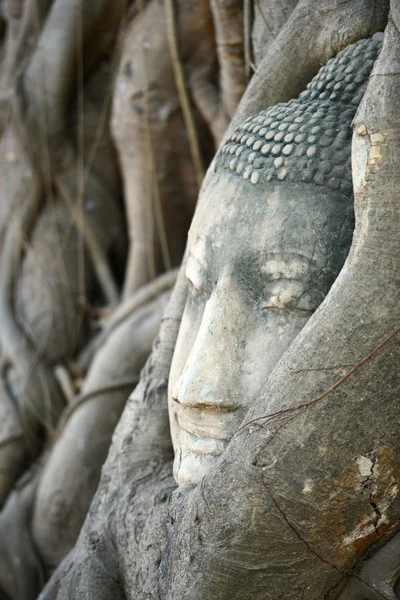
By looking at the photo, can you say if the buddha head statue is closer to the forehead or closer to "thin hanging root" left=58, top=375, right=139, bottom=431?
the forehead

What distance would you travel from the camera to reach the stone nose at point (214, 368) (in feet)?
4.00

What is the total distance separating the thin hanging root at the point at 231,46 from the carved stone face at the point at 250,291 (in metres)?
0.86

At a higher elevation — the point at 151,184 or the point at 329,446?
the point at 151,184

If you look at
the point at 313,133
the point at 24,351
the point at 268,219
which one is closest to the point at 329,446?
the point at 268,219

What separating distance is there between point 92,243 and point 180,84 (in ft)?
2.58

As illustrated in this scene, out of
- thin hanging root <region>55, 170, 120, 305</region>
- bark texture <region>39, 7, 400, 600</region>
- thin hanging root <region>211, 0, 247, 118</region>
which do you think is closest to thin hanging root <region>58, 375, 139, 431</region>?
thin hanging root <region>55, 170, 120, 305</region>

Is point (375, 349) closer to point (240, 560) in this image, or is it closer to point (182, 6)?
point (240, 560)

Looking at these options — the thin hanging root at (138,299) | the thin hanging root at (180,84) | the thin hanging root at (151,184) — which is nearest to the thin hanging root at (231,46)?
the thin hanging root at (180,84)

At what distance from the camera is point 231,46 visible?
Result: 208 centimetres

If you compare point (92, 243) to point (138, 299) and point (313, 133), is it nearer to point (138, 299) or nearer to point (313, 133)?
point (138, 299)

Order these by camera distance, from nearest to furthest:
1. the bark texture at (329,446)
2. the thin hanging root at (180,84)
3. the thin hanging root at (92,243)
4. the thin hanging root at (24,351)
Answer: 1. the bark texture at (329,446)
2. the thin hanging root at (180,84)
3. the thin hanging root at (24,351)
4. the thin hanging root at (92,243)

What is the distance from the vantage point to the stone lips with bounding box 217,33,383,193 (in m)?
1.21

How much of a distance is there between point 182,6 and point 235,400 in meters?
1.51

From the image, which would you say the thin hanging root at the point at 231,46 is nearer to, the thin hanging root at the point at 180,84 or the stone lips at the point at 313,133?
the thin hanging root at the point at 180,84
